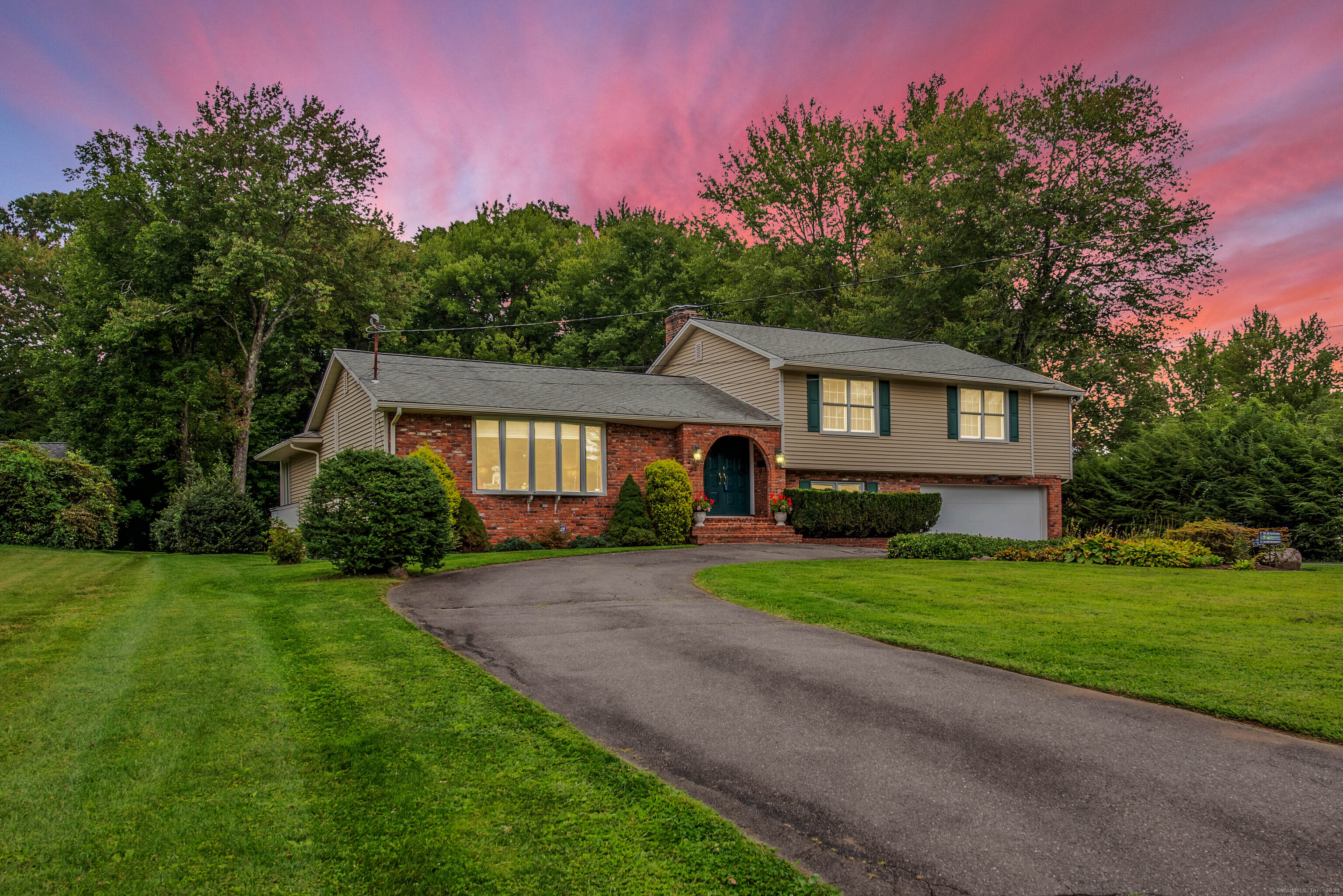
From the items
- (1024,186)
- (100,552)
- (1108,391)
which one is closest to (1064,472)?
(1108,391)

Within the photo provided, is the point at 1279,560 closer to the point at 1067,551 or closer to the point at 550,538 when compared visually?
the point at 1067,551

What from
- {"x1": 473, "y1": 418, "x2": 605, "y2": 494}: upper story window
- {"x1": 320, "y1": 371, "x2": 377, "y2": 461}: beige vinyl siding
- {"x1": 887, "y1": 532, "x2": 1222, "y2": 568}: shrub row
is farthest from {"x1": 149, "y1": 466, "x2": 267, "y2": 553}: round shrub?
{"x1": 887, "y1": 532, "x2": 1222, "y2": 568}: shrub row

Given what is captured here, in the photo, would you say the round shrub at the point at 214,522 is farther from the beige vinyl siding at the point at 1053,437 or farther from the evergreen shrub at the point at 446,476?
the beige vinyl siding at the point at 1053,437

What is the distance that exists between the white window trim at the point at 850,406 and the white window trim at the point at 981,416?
9.30 feet

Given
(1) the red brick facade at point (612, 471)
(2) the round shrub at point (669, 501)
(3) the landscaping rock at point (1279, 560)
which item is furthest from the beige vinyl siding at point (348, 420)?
(3) the landscaping rock at point (1279, 560)

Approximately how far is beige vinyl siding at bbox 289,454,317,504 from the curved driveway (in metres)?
18.1

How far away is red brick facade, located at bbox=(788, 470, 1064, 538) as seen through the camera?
2217 cm

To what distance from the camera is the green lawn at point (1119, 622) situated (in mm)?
5137

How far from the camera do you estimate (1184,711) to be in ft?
15.6

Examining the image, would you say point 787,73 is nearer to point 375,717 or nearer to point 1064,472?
point 1064,472

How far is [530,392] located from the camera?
19.0 meters

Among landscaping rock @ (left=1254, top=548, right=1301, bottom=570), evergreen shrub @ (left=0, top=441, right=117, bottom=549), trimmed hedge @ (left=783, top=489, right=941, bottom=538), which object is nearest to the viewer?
landscaping rock @ (left=1254, top=548, right=1301, bottom=570)

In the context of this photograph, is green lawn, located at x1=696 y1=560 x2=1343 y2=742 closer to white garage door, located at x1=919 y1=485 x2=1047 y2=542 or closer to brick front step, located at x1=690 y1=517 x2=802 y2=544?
brick front step, located at x1=690 y1=517 x2=802 y2=544

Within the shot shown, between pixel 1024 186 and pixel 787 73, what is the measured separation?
16.7 meters
